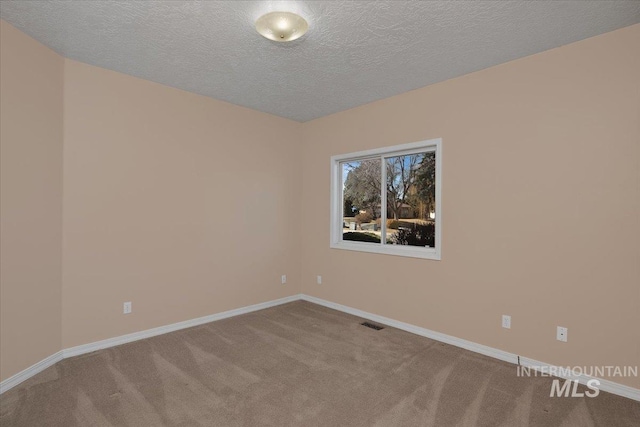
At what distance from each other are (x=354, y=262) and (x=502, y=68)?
268cm

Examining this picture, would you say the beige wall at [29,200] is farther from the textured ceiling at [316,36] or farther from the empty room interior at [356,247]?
the textured ceiling at [316,36]

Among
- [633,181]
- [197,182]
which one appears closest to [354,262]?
[197,182]

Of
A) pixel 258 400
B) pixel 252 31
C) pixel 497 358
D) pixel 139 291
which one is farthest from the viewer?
pixel 139 291

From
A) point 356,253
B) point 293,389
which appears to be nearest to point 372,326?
point 356,253

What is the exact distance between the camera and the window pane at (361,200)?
4.20 m

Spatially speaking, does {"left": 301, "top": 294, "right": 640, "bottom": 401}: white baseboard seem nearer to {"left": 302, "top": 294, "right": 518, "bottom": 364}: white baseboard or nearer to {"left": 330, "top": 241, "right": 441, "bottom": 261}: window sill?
{"left": 302, "top": 294, "right": 518, "bottom": 364}: white baseboard

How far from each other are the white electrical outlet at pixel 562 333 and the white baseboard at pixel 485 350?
246mm

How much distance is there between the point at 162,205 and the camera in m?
3.46

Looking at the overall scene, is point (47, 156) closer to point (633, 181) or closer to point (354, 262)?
point (354, 262)

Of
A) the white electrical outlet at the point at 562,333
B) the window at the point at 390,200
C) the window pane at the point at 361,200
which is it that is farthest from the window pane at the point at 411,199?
the white electrical outlet at the point at 562,333

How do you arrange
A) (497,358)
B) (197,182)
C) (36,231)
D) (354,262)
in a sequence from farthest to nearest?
(354,262) → (197,182) → (497,358) → (36,231)

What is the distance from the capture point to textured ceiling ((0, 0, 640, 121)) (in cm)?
213

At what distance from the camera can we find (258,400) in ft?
7.34

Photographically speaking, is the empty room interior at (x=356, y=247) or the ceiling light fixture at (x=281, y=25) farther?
the empty room interior at (x=356, y=247)
